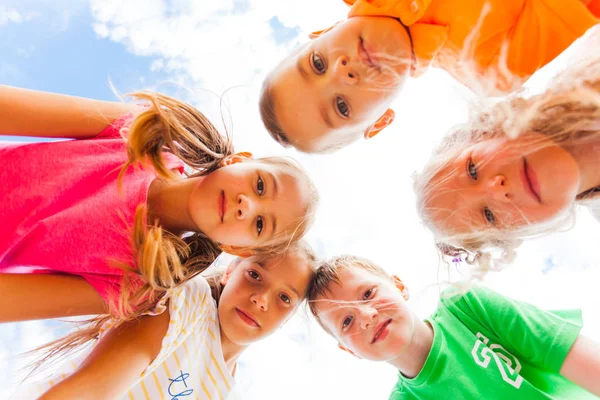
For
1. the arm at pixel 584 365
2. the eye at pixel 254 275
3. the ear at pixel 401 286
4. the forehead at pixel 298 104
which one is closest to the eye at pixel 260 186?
the forehead at pixel 298 104

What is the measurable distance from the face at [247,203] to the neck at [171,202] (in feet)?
0.11

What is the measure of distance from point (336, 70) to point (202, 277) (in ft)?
2.21

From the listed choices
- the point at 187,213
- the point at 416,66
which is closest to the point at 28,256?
the point at 187,213

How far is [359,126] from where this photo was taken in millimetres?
901

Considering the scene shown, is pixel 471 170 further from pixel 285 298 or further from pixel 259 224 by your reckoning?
pixel 285 298

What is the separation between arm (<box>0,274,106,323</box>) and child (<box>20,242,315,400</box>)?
0.36 feet

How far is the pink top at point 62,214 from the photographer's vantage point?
2.84 feet

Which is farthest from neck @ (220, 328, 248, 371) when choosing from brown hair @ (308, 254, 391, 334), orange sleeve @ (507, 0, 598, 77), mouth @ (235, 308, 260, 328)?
orange sleeve @ (507, 0, 598, 77)

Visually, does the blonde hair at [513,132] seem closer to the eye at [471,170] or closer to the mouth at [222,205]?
the eye at [471,170]

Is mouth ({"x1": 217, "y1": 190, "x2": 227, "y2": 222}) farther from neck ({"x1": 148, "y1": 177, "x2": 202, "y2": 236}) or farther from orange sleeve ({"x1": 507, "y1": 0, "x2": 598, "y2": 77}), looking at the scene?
orange sleeve ({"x1": 507, "y1": 0, "x2": 598, "y2": 77})

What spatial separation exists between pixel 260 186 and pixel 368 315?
40 cm

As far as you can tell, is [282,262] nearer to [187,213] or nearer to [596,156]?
[187,213]

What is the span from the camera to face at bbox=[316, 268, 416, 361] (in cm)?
105

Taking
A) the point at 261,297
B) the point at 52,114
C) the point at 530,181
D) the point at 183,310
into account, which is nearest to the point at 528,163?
the point at 530,181
